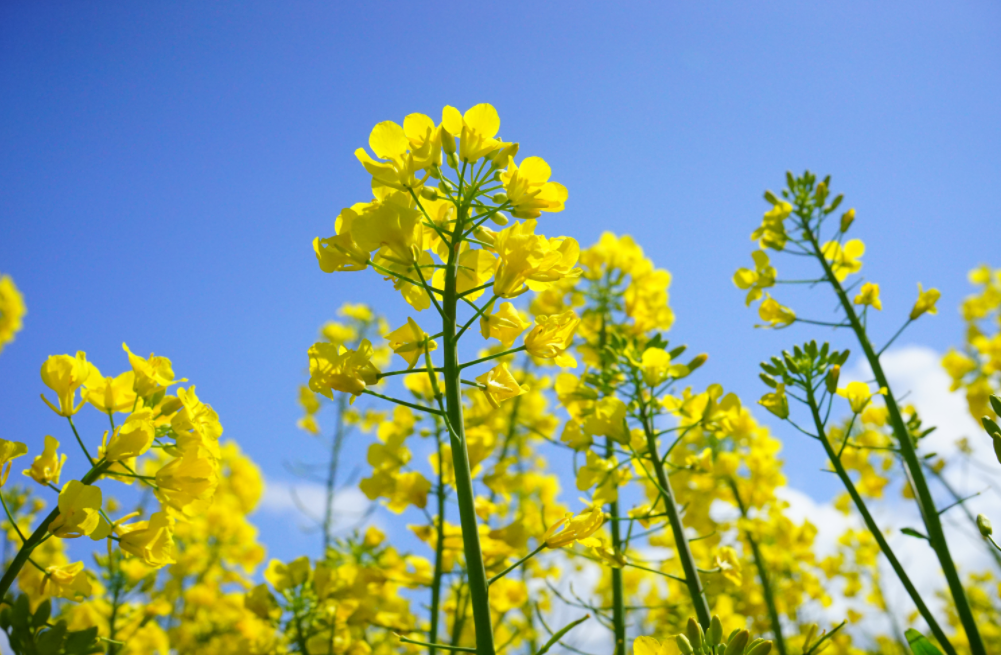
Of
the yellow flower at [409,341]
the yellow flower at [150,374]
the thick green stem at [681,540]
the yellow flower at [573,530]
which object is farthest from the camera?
the thick green stem at [681,540]

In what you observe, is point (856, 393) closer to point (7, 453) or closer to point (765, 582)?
point (765, 582)

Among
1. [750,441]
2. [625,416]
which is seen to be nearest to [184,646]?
[625,416]

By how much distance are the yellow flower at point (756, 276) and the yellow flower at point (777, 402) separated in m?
1.06

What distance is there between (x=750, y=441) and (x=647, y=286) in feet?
4.42

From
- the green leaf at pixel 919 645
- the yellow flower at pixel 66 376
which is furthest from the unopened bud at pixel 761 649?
the yellow flower at pixel 66 376

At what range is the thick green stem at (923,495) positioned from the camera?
1.99 metres

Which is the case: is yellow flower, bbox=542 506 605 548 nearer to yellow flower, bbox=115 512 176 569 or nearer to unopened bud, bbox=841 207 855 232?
yellow flower, bbox=115 512 176 569

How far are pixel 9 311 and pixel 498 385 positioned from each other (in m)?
5.89

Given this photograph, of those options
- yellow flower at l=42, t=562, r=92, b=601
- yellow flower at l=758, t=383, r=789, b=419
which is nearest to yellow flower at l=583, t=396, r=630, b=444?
yellow flower at l=758, t=383, r=789, b=419

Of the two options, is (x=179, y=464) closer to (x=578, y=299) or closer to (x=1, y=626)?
(x=1, y=626)

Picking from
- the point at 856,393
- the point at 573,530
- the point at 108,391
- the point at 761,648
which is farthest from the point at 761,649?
the point at 108,391

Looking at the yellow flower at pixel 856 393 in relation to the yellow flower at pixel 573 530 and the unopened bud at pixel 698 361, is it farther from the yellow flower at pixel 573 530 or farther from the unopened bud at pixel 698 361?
the yellow flower at pixel 573 530

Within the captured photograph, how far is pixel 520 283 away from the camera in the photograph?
1.64 metres

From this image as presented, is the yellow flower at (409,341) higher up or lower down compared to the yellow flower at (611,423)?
lower down
